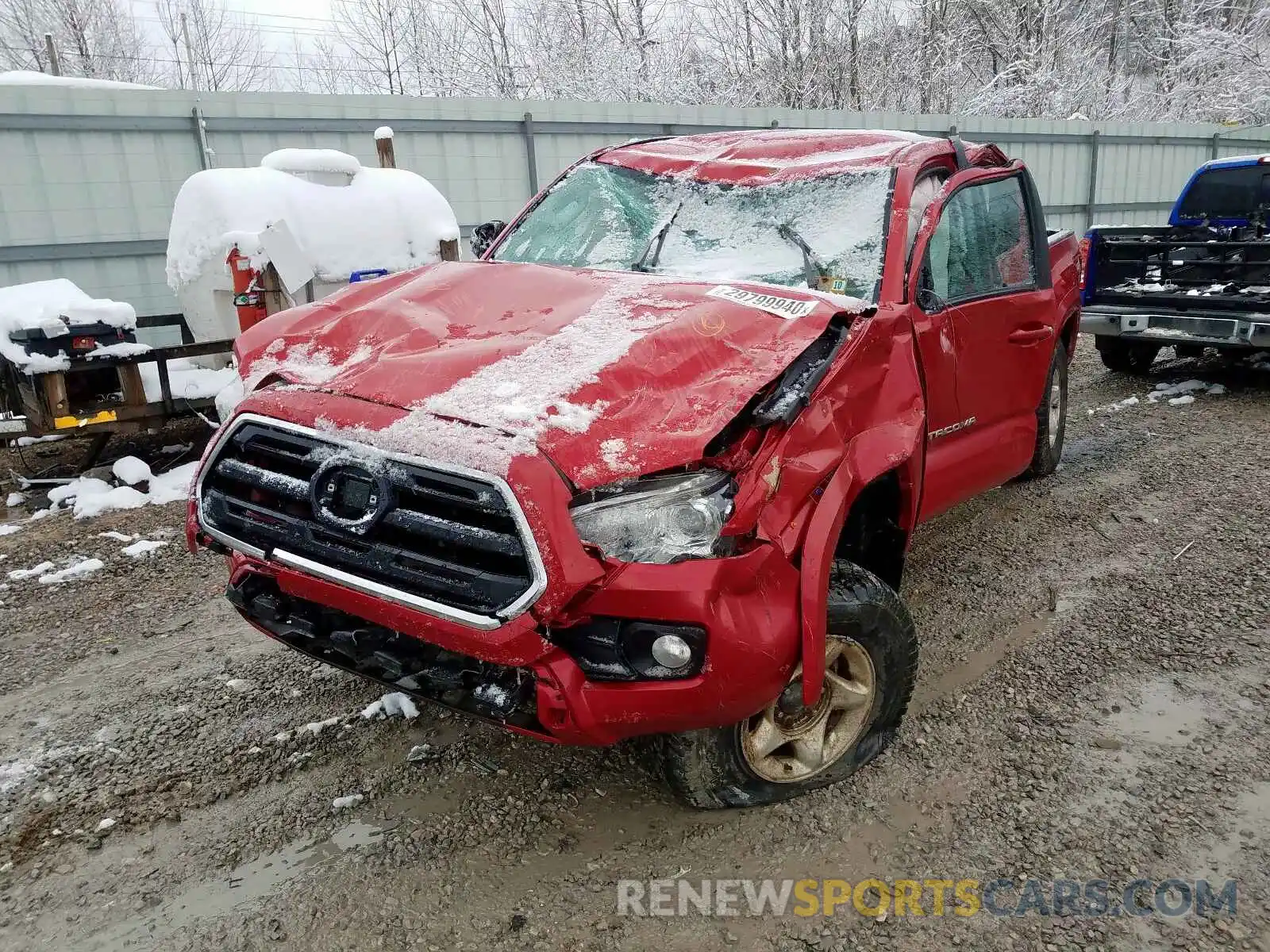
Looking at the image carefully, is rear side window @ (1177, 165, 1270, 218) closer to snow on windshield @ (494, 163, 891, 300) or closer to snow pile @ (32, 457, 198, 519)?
snow on windshield @ (494, 163, 891, 300)

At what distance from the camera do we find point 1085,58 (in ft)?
88.8

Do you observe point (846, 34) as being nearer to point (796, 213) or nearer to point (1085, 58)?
point (1085, 58)

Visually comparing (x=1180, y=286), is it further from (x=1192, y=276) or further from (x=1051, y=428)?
(x=1051, y=428)

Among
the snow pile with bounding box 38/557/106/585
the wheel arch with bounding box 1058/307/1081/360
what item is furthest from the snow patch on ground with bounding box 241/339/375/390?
the wheel arch with bounding box 1058/307/1081/360

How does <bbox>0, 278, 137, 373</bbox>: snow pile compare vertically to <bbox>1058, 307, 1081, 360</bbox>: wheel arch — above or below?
above

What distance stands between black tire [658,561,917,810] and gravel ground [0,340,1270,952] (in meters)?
0.09

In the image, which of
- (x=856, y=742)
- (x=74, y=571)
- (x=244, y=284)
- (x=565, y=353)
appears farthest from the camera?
(x=244, y=284)

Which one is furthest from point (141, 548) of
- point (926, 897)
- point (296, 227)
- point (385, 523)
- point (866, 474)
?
point (926, 897)

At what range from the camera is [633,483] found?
234 cm

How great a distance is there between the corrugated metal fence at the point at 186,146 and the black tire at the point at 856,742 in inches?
336

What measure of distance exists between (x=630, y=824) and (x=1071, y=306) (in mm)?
4524

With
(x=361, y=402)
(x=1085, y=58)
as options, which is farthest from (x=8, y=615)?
(x=1085, y=58)

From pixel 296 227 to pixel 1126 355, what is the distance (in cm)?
742

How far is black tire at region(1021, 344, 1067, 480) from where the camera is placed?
5598 mm
